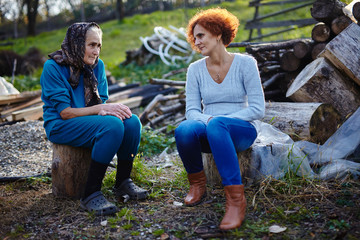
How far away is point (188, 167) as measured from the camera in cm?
326

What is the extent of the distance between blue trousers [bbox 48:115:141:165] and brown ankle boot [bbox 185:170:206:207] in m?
0.61

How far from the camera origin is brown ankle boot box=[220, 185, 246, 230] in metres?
2.69

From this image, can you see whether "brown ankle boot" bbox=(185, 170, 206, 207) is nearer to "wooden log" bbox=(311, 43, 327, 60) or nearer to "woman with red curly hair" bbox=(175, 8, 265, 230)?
"woman with red curly hair" bbox=(175, 8, 265, 230)

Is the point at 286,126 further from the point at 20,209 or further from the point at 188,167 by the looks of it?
the point at 20,209

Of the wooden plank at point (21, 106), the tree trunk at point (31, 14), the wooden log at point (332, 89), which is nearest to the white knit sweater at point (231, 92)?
the wooden log at point (332, 89)

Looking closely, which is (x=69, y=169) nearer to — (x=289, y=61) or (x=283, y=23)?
(x=289, y=61)

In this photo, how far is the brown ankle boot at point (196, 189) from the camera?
3.24 meters

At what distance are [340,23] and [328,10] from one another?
0.82 ft

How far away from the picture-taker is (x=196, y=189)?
3.27m

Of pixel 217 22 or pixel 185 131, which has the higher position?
pixel 217 22

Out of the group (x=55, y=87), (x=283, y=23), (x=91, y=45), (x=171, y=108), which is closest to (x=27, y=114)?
(x=171, y=108)

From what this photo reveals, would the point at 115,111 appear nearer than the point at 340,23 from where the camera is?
Yes

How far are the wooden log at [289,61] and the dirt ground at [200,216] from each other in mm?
2276

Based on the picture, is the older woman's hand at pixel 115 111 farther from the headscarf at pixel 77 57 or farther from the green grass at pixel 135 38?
the green grass at pixel 135 38
